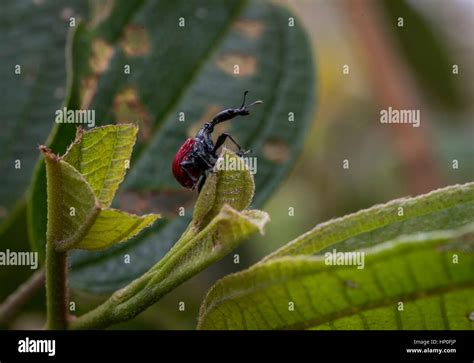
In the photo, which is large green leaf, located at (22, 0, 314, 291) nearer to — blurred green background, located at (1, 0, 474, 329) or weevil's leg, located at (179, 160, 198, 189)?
blurred green background, located at (1, 0, 474, 329)

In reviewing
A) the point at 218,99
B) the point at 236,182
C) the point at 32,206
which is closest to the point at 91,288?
the point at 32,206

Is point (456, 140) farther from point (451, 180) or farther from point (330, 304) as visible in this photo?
point (330, 304)

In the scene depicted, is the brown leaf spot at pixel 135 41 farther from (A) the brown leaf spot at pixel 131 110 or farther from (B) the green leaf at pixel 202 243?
(B) the green leaf at pixel 202 243

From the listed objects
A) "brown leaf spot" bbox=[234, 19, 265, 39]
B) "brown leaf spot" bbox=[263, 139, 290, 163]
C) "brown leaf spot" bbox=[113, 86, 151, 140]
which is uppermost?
"brown leaf spot" bbox=[234, 19, 265, 39]

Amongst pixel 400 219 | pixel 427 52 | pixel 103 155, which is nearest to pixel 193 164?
pixel 103 155

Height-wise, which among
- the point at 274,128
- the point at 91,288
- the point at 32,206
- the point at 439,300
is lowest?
the point at 439,300

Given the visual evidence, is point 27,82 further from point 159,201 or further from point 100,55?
point 159,201

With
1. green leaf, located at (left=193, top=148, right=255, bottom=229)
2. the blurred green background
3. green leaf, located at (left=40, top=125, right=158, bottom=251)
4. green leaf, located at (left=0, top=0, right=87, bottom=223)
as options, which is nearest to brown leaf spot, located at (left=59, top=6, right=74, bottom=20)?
green leaf, located at (left=0, top=0, right=87, bottom=223)
